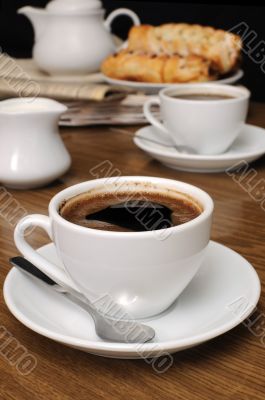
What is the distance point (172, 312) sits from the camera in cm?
62

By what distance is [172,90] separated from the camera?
46.7 inches

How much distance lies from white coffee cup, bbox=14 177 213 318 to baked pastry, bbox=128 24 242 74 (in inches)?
36.1

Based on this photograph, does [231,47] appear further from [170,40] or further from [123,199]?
[123,199]

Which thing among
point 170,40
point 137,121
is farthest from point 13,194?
point 170,40

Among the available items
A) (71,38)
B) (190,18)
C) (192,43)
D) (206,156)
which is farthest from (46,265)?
(190,18)

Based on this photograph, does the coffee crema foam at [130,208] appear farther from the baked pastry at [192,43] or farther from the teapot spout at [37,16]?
the teapot spout at [37,16]

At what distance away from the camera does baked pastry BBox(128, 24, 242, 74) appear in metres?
1.48

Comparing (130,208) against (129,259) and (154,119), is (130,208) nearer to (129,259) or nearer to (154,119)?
(129,259)

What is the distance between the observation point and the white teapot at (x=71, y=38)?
5.34 feet

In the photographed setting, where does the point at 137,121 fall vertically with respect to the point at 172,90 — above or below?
below

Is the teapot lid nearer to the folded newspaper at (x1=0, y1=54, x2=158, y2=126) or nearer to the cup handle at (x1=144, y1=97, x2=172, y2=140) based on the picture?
the folded newspaper at (x1=0, y1=54, x2=158, y2=126)

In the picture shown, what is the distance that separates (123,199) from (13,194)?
1.25 ft

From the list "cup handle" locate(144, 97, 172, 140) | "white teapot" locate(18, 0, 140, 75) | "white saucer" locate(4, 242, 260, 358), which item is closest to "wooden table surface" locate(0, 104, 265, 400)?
"white saucer" locate(4, 242, 260, 358)

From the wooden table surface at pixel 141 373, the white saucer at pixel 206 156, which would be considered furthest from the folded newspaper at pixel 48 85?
the wooden table surface at pixel 141 373
